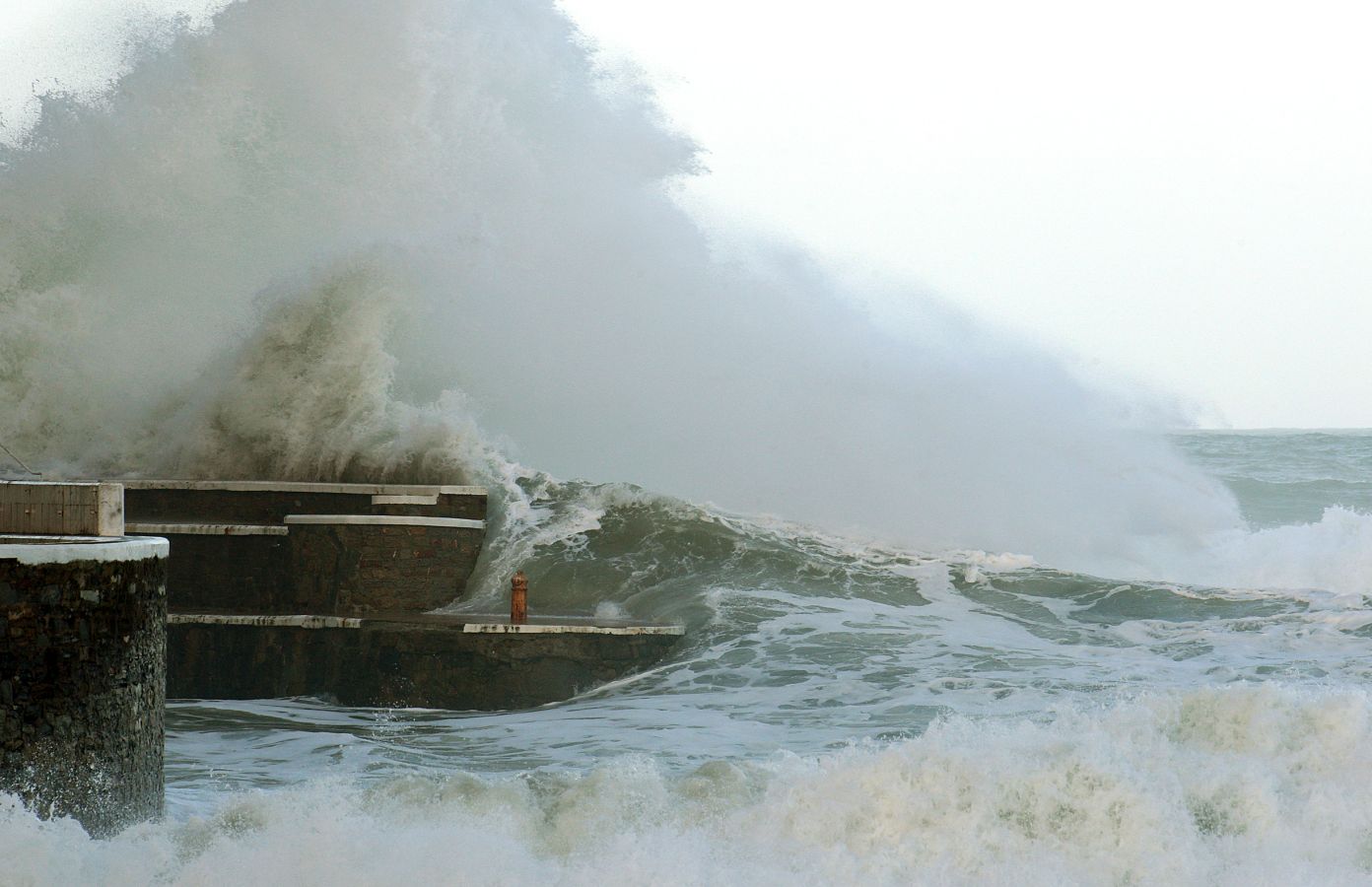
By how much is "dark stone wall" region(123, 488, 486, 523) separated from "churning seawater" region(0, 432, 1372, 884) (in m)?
1.81

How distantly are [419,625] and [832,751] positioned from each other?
428cm

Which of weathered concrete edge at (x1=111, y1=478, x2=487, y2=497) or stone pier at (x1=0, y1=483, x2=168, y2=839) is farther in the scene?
weathered concrete edge at (x1=111, y1=478, x2=487, y2=497)

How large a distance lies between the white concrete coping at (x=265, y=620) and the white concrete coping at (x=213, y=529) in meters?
0.95

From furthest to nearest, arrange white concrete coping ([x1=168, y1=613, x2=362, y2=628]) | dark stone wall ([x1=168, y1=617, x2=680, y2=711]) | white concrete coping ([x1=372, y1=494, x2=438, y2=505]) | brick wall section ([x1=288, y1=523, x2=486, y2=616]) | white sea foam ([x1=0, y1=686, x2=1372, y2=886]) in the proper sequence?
white concrete coping ([x1=372, y1=494, x2=438, y2=505]) < brick wall section ([x1=288, y1=523, x2=486, y2=616]) < white concrete coping ([x1=168, y1=613, x2=362, y2=628]) < dark stone wall ([x1=168, y1=617, x2=680, y2=711]) < white sea foam ([x1=0, y1=686, x2=1372, y2=886])

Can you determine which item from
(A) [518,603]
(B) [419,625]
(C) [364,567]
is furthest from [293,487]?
(A) [518,603]

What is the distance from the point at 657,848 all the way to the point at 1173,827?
85.3 inches

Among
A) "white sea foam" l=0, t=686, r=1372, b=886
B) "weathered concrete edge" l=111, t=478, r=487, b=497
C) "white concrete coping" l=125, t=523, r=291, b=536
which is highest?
"weathered concrete edge" l=111, t=478, r=487, b=497

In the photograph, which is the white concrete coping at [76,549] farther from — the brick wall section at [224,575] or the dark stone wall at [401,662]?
the brick wall section at [224,575]

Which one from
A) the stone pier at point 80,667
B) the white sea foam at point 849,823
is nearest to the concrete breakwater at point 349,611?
the white sea foam at point 849,823

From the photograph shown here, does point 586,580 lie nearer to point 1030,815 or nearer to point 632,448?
point 632,448

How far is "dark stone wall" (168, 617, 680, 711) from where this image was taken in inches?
423

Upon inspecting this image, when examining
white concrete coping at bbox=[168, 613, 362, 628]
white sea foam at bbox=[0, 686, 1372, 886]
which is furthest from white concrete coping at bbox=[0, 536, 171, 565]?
white concrete coping at bbox=[168, 613, 362, 628]

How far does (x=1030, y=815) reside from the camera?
5.95m

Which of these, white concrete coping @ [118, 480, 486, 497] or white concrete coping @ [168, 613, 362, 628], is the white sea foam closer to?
white concrete coping @ [168, 613, 362, 628]
